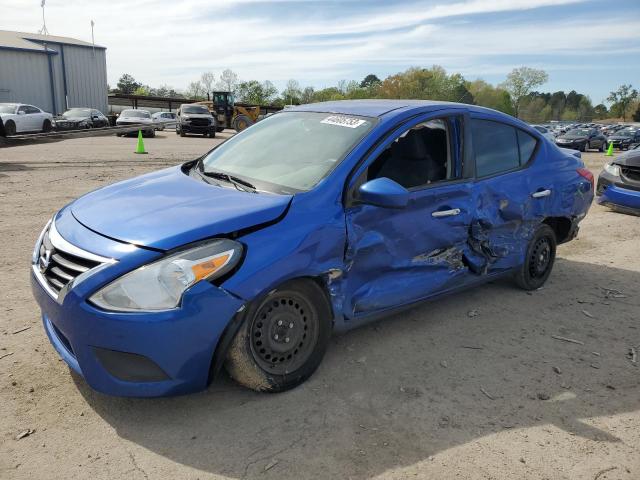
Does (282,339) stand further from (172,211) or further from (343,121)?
(343,121)

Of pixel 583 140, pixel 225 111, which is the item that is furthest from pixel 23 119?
pixel 583 140

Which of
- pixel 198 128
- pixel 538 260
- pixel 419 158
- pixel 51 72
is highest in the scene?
pixel 51 72

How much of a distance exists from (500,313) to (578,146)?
107 ft

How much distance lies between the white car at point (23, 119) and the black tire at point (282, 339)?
73.1 feet

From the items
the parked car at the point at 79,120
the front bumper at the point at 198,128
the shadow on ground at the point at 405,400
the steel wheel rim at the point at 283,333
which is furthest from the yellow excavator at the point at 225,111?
the steel wheel rim at the point at 283,333

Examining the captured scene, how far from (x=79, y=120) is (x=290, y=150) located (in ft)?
91.3

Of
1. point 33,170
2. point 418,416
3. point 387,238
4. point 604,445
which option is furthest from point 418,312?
point 33,170

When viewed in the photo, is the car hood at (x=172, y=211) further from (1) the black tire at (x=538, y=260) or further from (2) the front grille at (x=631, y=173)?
(2) the front grille at (x=631, y=173)

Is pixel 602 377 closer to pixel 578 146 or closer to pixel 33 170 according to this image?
pixel 33 170

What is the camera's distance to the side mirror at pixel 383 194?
318 cm

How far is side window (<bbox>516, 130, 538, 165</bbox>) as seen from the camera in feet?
15.5

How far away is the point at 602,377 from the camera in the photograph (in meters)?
3.53

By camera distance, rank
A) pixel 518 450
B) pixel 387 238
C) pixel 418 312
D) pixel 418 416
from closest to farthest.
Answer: pixel 518 450
pixel 418 416
pixel 387 238
pixel 418 312

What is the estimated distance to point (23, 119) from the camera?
2302 cm
